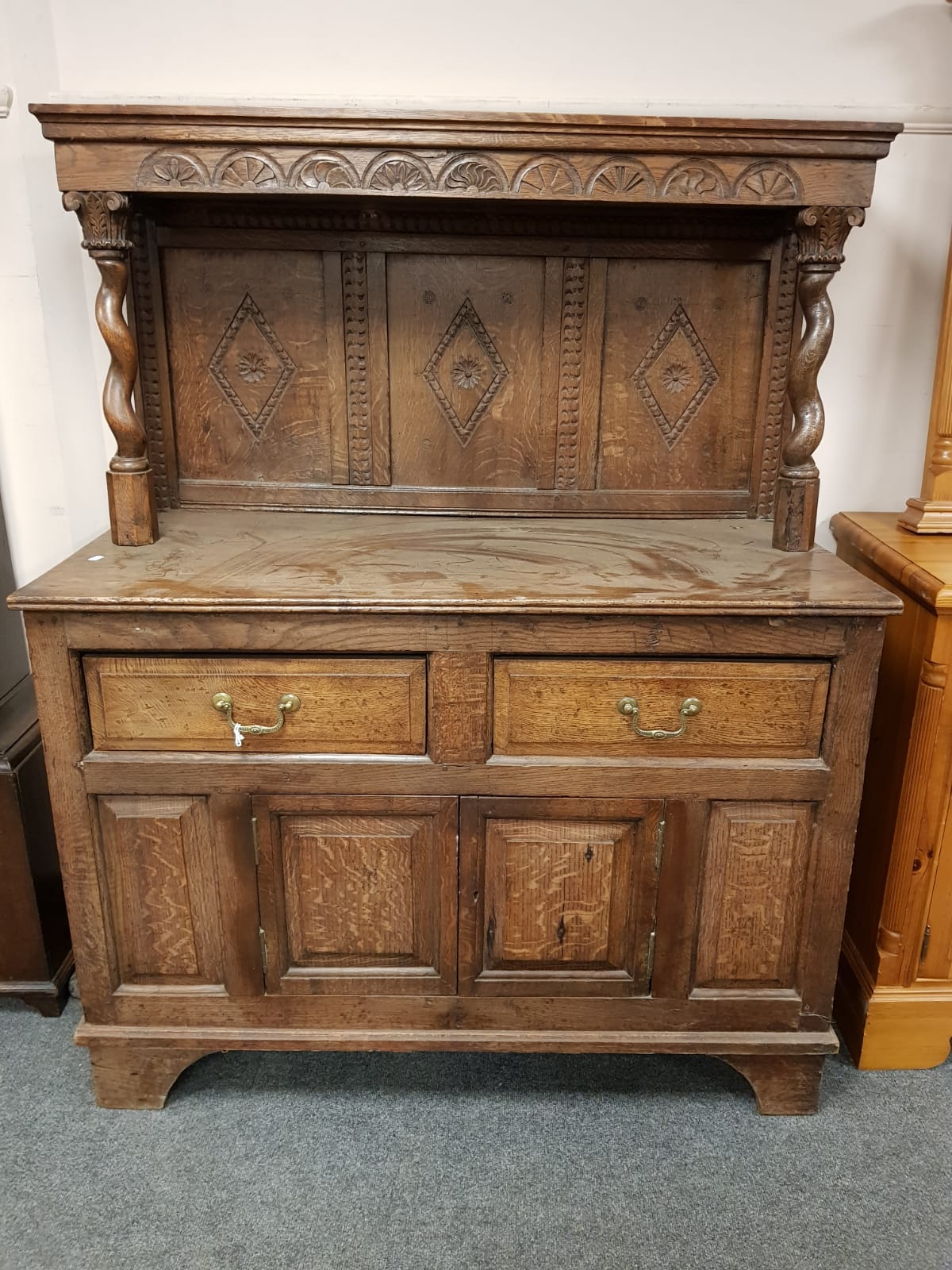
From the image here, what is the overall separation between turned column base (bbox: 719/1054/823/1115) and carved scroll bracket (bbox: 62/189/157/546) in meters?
1.53

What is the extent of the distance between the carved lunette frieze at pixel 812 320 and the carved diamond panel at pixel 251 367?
1046mm

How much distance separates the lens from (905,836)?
1833 mm

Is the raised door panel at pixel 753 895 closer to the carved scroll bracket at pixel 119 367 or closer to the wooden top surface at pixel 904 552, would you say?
the wooden top surface at pixel 904 552

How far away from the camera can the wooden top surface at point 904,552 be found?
168 centimetres

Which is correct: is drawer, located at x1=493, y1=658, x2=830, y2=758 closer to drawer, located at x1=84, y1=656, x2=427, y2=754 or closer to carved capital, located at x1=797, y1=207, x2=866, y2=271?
drawer, located at x1=84, y1=656, x2=427, y2=754

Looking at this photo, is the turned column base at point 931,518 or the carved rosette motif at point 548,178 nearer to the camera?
the carved rosette motif at point 548,178

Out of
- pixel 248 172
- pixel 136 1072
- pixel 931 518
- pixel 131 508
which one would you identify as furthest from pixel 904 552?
pixel 136 1072

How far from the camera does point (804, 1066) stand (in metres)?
1.79

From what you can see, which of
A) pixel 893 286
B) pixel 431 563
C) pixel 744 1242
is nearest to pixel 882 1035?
pixel 744 1242

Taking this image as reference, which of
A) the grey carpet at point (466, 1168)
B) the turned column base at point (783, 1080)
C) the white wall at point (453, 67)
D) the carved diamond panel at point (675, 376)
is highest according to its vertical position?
the white wall at point (453, 67)

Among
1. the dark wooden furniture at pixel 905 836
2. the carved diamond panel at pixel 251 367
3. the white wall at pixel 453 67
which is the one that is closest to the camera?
the dark wooden furniture at pixel 905 836

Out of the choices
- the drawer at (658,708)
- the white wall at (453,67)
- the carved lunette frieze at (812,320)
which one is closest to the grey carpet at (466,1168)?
the drawer at (658,708)

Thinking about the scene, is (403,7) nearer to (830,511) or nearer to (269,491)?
(269,491)

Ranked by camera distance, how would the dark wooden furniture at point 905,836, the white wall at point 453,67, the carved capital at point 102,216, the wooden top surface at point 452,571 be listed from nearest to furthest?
1. the wooden top surface at point 452,571
2. the carved capital at point 102,216
3. the dark wooden furniture at point 905,836
4. the white wall at point 453,67
